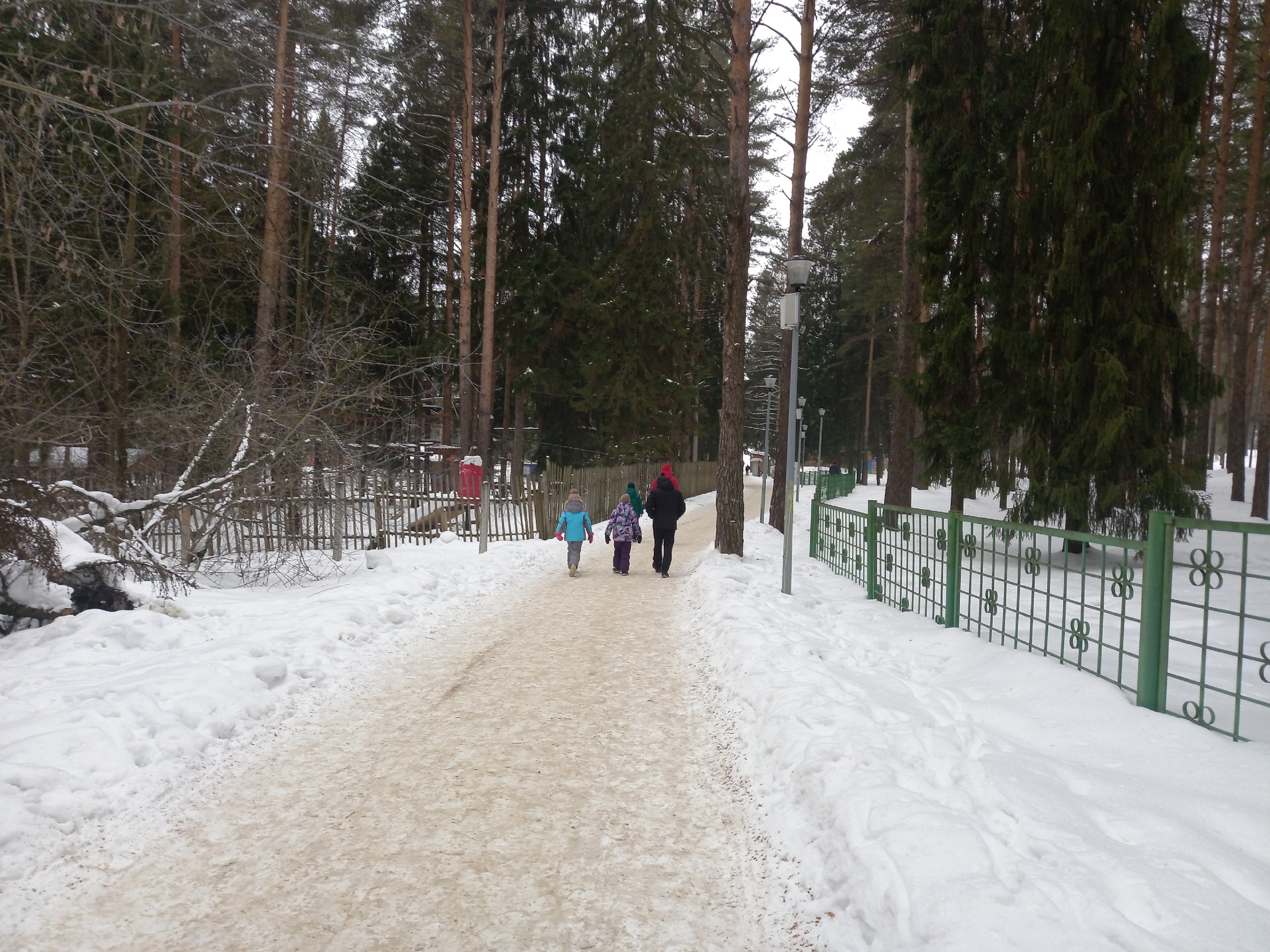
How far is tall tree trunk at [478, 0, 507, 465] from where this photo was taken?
69.6 feet

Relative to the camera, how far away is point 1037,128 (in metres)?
12.3

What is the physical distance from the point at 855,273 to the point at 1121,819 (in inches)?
1234

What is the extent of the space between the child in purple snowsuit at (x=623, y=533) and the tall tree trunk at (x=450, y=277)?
37.9ft

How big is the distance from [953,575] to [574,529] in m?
5.97

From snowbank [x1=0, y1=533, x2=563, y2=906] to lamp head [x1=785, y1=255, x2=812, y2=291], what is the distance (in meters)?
5.88

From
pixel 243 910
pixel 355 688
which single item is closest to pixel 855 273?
pixel 355 688

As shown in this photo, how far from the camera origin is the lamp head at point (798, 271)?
372 inches

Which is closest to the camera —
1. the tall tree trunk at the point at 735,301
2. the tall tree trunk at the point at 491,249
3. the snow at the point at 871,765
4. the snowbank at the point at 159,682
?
the snow at the point at 871,765

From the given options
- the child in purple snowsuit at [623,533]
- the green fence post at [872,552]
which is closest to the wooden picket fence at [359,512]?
the child in purple snowsuit at [623,533]

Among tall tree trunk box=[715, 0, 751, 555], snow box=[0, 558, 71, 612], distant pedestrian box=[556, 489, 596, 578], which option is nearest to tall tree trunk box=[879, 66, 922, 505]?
tall tree trunk box=[715, 0, 751, 555]

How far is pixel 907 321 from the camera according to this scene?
51.1 feet

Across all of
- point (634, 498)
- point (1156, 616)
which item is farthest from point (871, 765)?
point (634, 498)

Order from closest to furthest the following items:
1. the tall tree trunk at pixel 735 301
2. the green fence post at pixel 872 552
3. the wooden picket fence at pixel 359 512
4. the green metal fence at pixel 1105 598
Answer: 1. the green metal fence at pixel 1105 598
2. the green fence post at pixel 872 552
3. the wooden picket fence at pixel 359 512
4. the tall tree trunk at pixel 735 301

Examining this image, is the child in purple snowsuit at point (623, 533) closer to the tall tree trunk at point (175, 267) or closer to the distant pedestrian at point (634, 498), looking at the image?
the distant pedestrian at point (634, 498)
